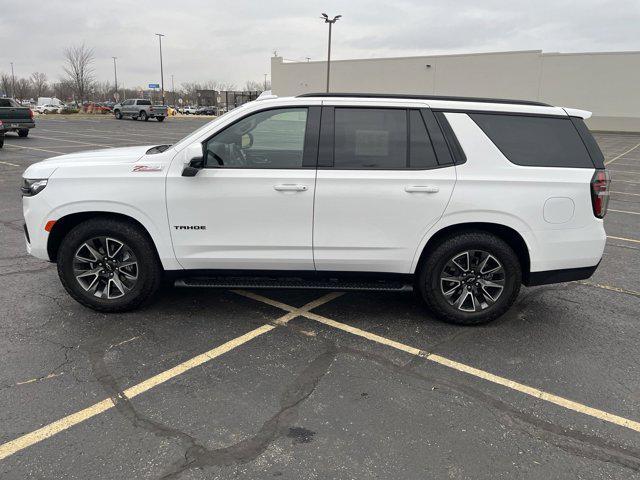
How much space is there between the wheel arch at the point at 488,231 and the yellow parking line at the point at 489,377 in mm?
720

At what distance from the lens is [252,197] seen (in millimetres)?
3959

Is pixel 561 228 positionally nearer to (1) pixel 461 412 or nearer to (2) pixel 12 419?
(1) pixel 461 412

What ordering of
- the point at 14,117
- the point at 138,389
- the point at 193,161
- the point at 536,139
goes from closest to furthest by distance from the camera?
the point at 138,389 → the point at 193,161 → the point at 536,139 → the point at 14,117

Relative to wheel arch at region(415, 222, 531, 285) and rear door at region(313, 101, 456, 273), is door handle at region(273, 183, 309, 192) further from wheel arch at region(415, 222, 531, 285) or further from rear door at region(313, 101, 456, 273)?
wheel arch at region(415, 222, 531, 285)

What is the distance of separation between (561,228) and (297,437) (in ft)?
8.98

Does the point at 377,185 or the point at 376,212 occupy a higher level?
the point at 377,185

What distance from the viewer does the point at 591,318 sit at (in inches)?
177

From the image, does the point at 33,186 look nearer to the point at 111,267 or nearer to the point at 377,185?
the point at 111,267

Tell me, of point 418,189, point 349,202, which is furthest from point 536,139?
point 349,202

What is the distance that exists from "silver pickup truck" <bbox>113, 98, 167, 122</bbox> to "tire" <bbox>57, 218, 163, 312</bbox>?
4183cm

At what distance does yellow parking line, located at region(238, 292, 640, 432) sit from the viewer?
303cm

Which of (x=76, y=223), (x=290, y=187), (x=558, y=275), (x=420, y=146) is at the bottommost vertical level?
(x=558, y=275)

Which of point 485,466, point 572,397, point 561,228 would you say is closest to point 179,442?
point 485,466

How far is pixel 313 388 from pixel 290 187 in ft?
5.13
